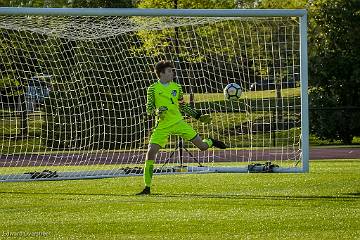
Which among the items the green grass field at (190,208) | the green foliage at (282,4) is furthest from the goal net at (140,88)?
the green foliage at (282,4)

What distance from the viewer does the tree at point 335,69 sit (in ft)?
101

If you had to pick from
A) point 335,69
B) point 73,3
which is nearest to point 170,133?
point 335,69

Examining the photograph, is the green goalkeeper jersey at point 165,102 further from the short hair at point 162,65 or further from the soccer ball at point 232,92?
the soccer ball at point 232,92

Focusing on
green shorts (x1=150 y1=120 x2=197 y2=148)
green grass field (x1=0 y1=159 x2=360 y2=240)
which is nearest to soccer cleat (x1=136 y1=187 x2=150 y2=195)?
green grass field (x1=0 y1=159 x2=360 y2=240)

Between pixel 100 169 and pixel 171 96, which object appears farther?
pixel 100 169

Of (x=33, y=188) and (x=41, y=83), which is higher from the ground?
(x=41, y=83)

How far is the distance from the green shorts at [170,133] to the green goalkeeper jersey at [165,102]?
0.06 meters

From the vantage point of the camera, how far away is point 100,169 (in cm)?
2105

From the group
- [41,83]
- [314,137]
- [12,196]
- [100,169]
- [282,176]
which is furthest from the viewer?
[314,137]

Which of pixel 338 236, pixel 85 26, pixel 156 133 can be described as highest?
pixel 85 26

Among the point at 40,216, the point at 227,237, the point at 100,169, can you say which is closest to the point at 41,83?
the point at 100,169

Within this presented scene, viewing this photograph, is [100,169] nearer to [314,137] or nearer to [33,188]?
[33,188]

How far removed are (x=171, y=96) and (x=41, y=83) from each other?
11886 millimetres

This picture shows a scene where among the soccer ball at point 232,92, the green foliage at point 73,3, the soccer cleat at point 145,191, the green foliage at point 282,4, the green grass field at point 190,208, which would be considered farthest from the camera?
the green foliage at point 282,4
